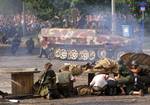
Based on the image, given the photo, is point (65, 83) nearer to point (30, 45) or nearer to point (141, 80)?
point (141, 80)

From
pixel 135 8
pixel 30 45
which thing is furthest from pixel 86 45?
pixel 135 8

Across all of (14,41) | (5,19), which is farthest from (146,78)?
(5,19)

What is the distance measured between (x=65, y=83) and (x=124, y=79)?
73.4 inches

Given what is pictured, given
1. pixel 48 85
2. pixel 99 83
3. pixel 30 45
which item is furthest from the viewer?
pixel 30 45

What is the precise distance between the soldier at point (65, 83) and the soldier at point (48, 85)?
30 cm

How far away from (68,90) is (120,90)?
167 centimetres

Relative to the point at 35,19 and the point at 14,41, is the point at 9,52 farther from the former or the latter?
the point at 35,19

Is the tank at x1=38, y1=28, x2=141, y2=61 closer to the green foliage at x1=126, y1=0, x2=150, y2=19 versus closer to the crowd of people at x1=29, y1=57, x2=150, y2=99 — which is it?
the crowd of people at x1=29, y1=57, x2=150, y2=99

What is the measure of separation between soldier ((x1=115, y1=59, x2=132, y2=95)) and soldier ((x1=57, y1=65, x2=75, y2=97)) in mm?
1501

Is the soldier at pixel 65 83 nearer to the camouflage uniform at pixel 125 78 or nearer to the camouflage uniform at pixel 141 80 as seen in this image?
the camouflage uniform at pixel 125 78

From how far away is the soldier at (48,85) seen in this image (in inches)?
637

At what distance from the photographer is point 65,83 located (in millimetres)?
16562

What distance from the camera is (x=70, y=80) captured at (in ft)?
54.4

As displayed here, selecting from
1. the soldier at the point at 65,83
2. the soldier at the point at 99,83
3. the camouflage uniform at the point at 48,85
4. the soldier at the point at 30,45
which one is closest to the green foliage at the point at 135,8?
the soldier at the point at 30,45
